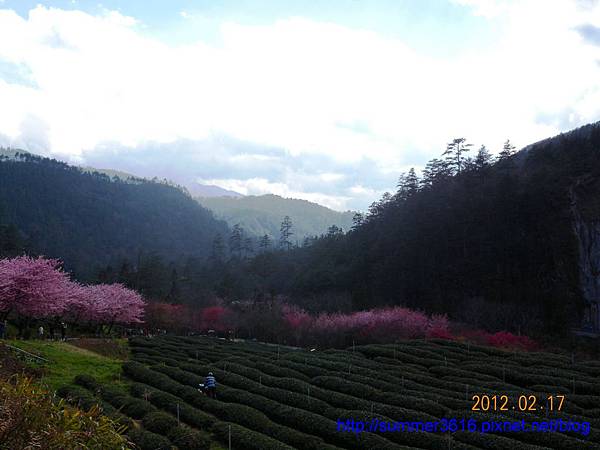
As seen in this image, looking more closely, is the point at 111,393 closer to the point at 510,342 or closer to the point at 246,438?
the point at 246,438

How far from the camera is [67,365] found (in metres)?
28.4

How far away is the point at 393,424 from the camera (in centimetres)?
1670

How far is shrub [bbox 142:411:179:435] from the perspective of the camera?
17391 millimetres

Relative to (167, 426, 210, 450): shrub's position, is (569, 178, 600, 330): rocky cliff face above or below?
above

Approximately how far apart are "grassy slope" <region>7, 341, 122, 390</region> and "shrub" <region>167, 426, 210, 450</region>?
10.9 m

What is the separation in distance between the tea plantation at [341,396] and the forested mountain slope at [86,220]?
10490cm

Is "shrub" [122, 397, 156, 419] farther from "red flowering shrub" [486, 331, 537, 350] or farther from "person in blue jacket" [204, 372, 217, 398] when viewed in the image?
"red flowering shrub" [486, 331, 537, 350]

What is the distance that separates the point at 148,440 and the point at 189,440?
4.61ft

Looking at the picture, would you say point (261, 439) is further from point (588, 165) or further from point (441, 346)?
point (588, 165)

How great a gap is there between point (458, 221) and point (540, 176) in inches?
458

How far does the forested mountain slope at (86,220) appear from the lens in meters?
142

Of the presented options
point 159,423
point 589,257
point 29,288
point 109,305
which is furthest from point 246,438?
point 589,257

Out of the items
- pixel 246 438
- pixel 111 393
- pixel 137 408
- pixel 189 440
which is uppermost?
pixel 246 438

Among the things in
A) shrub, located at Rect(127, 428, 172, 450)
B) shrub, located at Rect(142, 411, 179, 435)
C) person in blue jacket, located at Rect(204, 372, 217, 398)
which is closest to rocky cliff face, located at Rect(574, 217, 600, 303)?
person in blue jacket, located at Rect(204, 372, 217, 398)
